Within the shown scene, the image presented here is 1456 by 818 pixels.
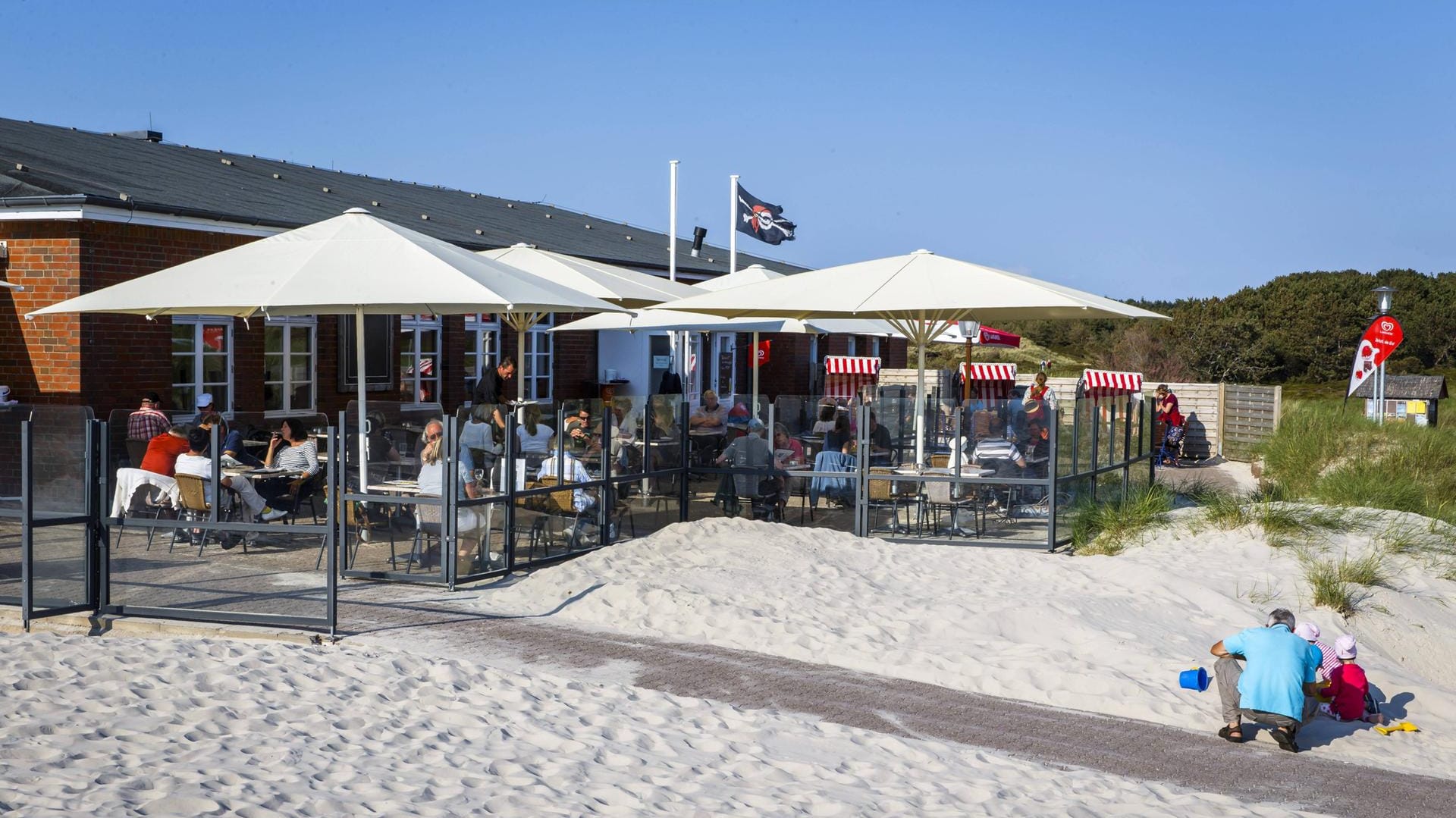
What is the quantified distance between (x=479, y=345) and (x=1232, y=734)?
591 inches

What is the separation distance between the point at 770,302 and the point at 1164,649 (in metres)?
5.27

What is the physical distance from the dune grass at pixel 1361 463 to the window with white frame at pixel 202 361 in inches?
481

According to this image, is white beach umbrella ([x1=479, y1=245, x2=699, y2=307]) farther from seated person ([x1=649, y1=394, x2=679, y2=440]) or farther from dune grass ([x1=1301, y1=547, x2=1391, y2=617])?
dune grass ([x1=1301, y1=547, x2=1391, y2=617])

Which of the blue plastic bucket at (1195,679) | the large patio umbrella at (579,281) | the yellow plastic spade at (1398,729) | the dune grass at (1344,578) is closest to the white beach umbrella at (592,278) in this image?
the large patio umbrella at (579,281)

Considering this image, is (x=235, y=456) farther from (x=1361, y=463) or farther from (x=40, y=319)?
(x=1361, y=463)

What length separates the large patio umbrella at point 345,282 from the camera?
9.82 meters

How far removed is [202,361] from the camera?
15.6 meters

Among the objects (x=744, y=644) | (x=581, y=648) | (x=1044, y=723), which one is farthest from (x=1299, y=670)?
(x=581, y=648)

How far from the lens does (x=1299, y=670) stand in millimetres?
7434

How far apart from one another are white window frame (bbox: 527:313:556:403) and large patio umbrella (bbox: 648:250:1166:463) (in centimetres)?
786

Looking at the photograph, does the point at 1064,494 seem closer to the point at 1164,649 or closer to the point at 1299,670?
the point at 1164,649

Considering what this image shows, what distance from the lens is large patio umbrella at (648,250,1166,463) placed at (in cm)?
1205

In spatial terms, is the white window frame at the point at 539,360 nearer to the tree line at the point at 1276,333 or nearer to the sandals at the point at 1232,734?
the sandals at the point at 1232,734

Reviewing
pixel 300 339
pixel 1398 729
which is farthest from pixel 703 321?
pixel 1398 729
